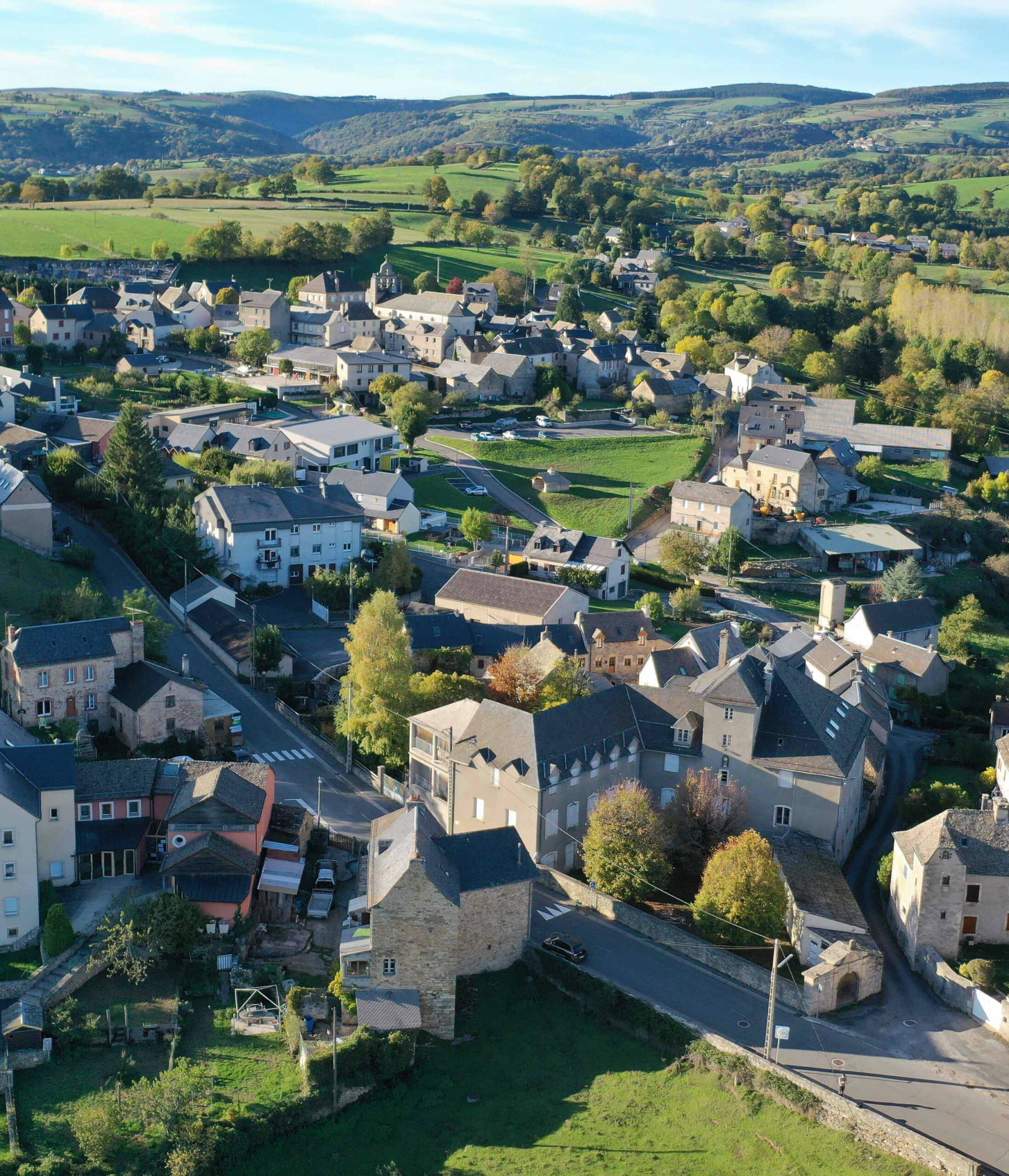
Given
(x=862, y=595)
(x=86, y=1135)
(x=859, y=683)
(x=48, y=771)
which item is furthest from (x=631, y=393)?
(x=86, y=1135)

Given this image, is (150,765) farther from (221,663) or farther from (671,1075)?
(671,1075)

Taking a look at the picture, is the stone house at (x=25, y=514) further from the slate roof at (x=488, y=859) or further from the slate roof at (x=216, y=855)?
the slate roof at (x=488, y=859)

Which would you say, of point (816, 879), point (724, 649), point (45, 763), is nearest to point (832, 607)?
point (724, 649)

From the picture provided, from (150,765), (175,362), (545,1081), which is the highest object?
(175,362)

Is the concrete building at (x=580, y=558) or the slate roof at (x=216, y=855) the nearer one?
the slate roof at (x=216, y=855)

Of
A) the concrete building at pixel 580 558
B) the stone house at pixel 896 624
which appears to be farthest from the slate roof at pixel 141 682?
the stone house at pixel 896 624
